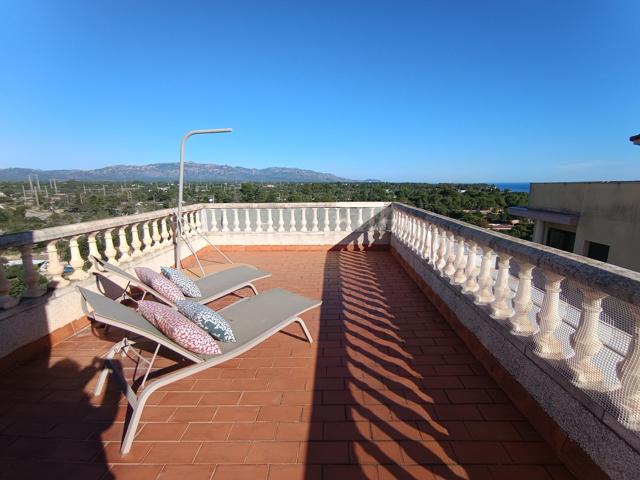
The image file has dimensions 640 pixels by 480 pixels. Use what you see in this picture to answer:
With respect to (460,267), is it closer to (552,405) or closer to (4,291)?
(552,405)

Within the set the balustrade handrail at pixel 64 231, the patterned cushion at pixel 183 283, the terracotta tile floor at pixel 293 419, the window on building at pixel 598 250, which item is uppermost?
the balustrade handrail at pixel 64 231

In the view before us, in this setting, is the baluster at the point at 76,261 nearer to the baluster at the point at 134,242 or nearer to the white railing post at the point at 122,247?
the white railing post at the point at 122,247

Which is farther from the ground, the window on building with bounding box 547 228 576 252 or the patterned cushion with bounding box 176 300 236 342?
the patterned cushion with bounding box 176 300 236 342

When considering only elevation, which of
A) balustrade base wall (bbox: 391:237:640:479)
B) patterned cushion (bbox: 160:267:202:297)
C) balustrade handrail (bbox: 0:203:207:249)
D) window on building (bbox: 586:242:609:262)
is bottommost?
window on building (bbox: 586:242:609:262)

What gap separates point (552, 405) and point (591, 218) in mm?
12323

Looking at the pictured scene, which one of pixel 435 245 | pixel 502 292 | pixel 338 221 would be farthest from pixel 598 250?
pixel 502 292

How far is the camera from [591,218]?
10961 mm

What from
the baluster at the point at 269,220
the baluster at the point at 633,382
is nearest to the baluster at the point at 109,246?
the baluster at the point at 269,220

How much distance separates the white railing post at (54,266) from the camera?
10.6ft

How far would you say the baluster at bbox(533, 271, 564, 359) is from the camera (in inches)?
75.7

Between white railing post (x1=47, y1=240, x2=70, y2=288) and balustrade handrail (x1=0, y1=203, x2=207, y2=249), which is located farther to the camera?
white railing post (x1=47, y1=240, x2=70, y2=288)

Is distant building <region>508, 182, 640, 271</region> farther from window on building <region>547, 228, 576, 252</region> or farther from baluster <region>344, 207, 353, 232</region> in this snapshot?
baluster <region>344, 207, 353, 232</region>

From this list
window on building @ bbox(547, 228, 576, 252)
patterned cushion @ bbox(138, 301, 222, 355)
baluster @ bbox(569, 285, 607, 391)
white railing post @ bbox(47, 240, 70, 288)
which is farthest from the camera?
window on building @ bbox(547, 228, 576, 252)

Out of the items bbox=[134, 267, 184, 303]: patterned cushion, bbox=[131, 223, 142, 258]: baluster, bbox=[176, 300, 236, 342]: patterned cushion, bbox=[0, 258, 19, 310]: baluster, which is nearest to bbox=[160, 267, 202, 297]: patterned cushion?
bbox=[134, 267, 184, 303]: patterned cushion
